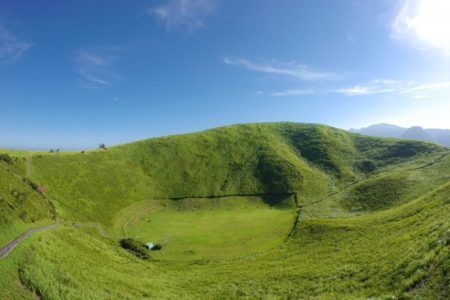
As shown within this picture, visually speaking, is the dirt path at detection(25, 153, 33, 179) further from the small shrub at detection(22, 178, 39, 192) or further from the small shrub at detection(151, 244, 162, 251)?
the small shrub at detection(151, 244, 162, 251)

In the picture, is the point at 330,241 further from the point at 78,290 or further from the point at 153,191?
the point at 153,191

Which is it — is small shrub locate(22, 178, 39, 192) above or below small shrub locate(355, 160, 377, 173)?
above

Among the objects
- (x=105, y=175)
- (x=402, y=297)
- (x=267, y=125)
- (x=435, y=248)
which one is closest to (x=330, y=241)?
(x=435, y=248)

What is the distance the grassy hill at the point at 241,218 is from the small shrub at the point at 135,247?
1515mm

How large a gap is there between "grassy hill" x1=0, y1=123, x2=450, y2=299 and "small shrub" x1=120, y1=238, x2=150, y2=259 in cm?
152

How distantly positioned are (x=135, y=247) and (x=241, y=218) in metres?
32.4

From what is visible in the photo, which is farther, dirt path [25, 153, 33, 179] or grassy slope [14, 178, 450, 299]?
dirt path [25, 153, 33, 179]

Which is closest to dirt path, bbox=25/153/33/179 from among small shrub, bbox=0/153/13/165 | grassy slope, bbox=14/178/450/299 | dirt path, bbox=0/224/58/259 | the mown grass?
small shrub, bbox=0/153/13/165

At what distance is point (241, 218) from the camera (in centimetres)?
7506

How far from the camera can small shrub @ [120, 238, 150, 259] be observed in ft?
169

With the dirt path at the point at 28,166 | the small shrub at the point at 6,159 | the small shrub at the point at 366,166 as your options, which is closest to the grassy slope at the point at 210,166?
the dirt path at the point at 28,166

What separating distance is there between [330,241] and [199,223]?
37364 millimetres

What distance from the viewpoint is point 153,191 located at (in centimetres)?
9412

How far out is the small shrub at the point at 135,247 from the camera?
51.6m
